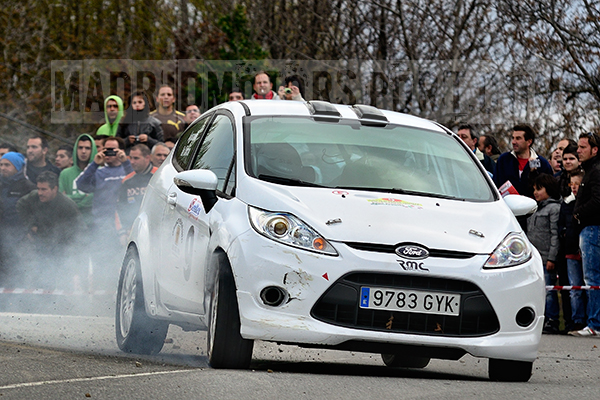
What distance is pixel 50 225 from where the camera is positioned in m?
13.4

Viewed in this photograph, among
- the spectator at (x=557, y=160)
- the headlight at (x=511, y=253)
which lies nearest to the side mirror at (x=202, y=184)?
the headlight at (x=511, y=253)

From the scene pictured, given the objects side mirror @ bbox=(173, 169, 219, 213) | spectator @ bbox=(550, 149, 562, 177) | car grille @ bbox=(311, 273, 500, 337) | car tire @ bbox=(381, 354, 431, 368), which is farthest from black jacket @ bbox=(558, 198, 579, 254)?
side mirror @ bbox=(173, 169, 219, 213)

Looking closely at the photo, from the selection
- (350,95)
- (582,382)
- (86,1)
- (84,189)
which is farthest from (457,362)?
(86,1)

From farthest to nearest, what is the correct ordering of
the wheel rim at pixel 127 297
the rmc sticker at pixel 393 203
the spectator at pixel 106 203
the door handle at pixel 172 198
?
1. the spectator at pixel 106 203
2. the wheel rim at pixel 127 297
3. the door handle at pixel 172 198
4. the rmc sticker at pixel 393 203

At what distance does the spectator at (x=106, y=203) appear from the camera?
13.2 m

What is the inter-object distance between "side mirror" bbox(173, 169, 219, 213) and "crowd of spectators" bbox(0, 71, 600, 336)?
5129mm

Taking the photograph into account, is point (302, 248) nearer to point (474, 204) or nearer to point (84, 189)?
point (474, 204)

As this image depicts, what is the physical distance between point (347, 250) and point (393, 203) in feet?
2.07

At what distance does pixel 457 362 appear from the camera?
8.46 m

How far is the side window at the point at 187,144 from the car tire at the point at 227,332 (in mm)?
1923

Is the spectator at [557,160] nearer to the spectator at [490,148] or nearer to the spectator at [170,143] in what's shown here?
the spectator at [490,148]

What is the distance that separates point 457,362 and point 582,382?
76.4 inches

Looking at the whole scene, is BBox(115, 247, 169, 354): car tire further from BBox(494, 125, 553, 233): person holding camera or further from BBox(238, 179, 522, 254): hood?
BBox(494, 125, 553, 233): person holding camera

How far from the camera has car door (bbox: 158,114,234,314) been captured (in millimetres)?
6594
